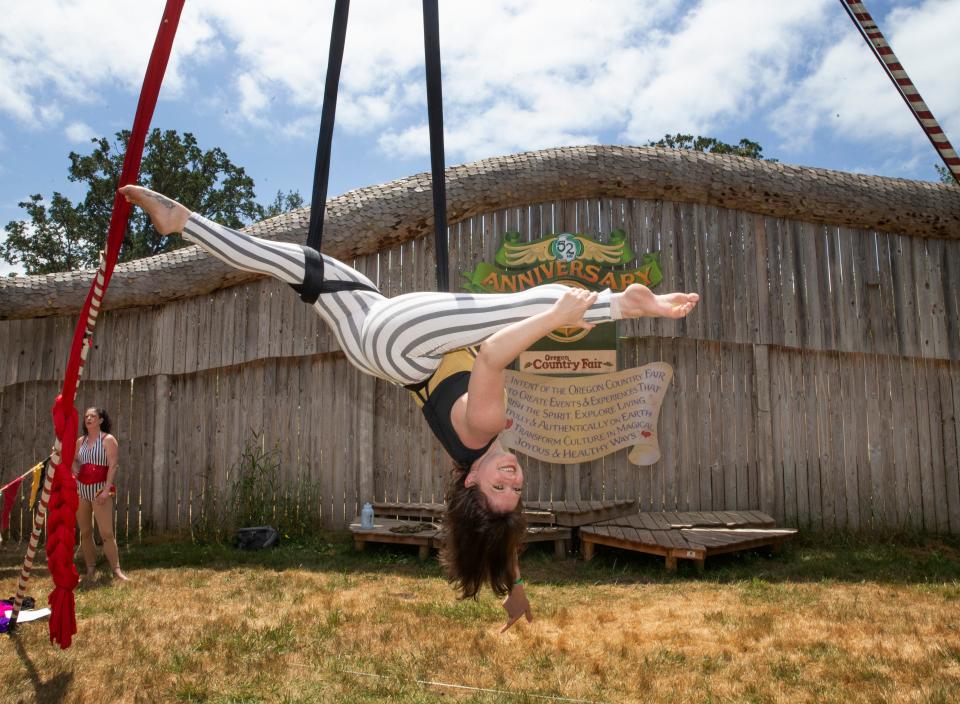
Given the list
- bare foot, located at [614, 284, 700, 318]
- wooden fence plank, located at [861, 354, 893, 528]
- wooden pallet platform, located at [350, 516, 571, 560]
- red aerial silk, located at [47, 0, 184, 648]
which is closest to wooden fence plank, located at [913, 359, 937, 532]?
wooden fence plank, located at [861, 354, 893, 528]

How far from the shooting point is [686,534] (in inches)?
256

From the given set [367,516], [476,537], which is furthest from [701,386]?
[476,537]

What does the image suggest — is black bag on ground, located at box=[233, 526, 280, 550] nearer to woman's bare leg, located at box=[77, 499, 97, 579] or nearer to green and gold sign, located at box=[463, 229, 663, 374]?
woman's bare leg, located at box=[77, 499, 97, 579]

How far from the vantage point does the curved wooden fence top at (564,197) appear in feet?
24.5

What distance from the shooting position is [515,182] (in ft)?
24.5

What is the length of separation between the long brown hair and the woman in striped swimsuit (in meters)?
4.13

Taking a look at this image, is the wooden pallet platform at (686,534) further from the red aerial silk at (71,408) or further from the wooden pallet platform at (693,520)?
the red aerial silk at (71,408)

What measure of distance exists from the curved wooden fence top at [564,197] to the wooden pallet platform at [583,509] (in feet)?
10.2

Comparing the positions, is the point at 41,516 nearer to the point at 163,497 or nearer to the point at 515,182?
the point at 163,497

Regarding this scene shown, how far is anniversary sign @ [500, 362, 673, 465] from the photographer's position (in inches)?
294

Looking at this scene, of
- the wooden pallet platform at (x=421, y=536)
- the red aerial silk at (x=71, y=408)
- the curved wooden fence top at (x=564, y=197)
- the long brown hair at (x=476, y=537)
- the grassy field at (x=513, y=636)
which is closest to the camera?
the long brown hair at (x=476, y=537)

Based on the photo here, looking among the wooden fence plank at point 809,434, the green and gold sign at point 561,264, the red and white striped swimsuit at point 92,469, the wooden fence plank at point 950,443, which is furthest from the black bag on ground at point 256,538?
the wooden fence plank at point 950,443

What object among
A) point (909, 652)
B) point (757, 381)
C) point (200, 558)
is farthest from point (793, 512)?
point (200, 558)

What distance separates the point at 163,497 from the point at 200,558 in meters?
1.44
